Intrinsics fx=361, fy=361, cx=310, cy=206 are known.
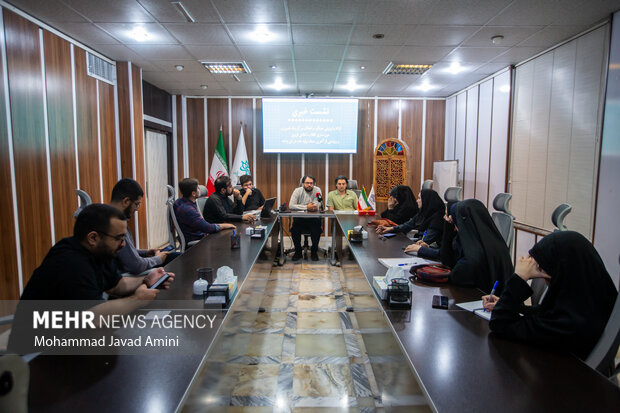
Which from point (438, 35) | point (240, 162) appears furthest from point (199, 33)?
point (240, 162)

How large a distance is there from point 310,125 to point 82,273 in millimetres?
5552

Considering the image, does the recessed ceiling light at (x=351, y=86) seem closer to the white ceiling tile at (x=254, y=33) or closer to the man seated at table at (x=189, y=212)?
the white ceiling tile at (x=254, y=33)

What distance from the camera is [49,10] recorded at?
3.18 metres

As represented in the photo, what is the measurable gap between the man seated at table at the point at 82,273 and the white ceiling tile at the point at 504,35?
375 centimetres

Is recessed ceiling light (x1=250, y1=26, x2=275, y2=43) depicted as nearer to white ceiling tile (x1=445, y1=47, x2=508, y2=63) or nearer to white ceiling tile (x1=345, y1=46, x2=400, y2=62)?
white ceiling tile (x1=345, y1=46, x2=400, y2=62)

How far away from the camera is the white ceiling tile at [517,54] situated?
13.5ft

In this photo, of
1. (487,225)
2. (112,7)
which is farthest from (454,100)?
(112,7)

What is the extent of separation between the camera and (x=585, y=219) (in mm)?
3504

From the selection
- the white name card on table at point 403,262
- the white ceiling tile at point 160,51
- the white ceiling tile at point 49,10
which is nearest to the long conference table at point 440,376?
the white name card on table at point 403,262

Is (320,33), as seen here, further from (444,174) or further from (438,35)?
(444,174)

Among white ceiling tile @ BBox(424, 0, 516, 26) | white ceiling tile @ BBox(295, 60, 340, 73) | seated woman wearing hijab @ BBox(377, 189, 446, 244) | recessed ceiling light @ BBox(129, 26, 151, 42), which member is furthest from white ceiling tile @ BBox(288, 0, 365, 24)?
seated woman wearing hijab @ BBox(377, 189, 446, 244)

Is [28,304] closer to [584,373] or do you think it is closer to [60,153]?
[584,373]

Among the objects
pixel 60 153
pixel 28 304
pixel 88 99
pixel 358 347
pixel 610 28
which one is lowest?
pixel 358 347

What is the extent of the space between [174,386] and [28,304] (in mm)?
794
